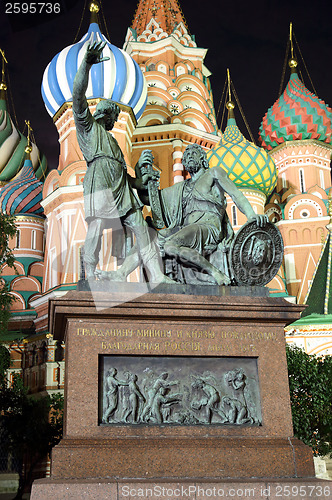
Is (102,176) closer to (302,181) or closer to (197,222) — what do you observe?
(197,222)

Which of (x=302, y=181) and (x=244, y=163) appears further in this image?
(x=302, y=181)

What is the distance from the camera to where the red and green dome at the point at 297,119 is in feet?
116

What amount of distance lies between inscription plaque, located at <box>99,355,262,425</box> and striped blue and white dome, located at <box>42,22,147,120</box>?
21.1 m

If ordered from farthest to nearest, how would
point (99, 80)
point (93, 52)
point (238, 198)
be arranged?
point (99, 80) < point (238, 198) < point (93, 52)

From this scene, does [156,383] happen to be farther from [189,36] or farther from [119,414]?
[189,36]

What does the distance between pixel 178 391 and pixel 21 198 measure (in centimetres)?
2742

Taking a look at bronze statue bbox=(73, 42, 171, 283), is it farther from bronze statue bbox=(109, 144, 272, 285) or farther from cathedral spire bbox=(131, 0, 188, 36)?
cathedral spire bbox=(131, 0, 188, 36)

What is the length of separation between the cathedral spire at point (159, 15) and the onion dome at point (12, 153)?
8.96 meters

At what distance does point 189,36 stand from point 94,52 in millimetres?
31614

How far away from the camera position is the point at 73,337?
709 centimetres

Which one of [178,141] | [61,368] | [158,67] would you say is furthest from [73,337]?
[158,67]

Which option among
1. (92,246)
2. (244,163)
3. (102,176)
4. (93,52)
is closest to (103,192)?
(102,176)

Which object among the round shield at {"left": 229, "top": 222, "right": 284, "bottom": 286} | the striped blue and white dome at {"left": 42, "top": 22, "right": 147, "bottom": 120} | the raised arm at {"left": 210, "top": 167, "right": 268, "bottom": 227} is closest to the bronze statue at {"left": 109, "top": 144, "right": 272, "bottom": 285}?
the raised arm at {"left": 210, "top": 167, "right": 268, "bottom": 227}

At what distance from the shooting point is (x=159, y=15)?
37781 millimetres
